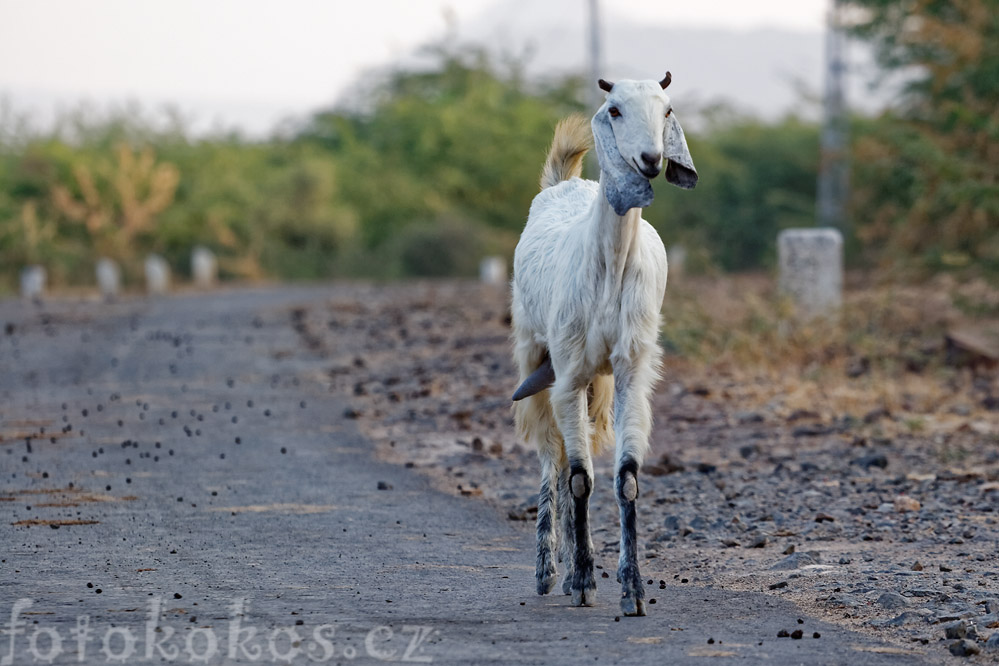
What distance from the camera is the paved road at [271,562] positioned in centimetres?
498

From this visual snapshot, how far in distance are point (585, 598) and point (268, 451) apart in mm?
4257

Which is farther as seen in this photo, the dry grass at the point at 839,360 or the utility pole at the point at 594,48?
the utility pole at the point at 594,48

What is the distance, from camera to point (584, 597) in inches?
231

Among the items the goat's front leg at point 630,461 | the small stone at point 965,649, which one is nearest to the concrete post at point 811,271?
the goat's front leg at point 630,461

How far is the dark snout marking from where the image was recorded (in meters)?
6.61

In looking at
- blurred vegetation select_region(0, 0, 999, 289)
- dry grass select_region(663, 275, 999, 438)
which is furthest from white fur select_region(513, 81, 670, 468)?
blurred vegetation select_region(0, 0, 999, 289)

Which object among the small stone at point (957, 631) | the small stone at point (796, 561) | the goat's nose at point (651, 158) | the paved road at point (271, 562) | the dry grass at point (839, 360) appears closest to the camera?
the paved road at point (271, 562)

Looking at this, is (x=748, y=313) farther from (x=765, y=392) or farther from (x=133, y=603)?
(x=133, y=603)

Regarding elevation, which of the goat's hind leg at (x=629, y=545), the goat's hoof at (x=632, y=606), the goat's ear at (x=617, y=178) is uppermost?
the goat's ear at (x=617, y=178)

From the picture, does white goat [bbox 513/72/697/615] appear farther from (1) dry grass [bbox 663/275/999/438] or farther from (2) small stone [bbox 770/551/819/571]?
(1) dry grass [bbox 663/275/999/438]

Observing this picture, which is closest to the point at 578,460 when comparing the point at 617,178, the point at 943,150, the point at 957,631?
the point at 617,178

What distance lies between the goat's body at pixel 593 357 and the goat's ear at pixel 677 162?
0.30 meters

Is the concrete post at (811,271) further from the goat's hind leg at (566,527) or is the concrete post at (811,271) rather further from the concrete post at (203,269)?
the concrete post at (203,269)

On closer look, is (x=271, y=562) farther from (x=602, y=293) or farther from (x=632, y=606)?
(x=602, y=293)
